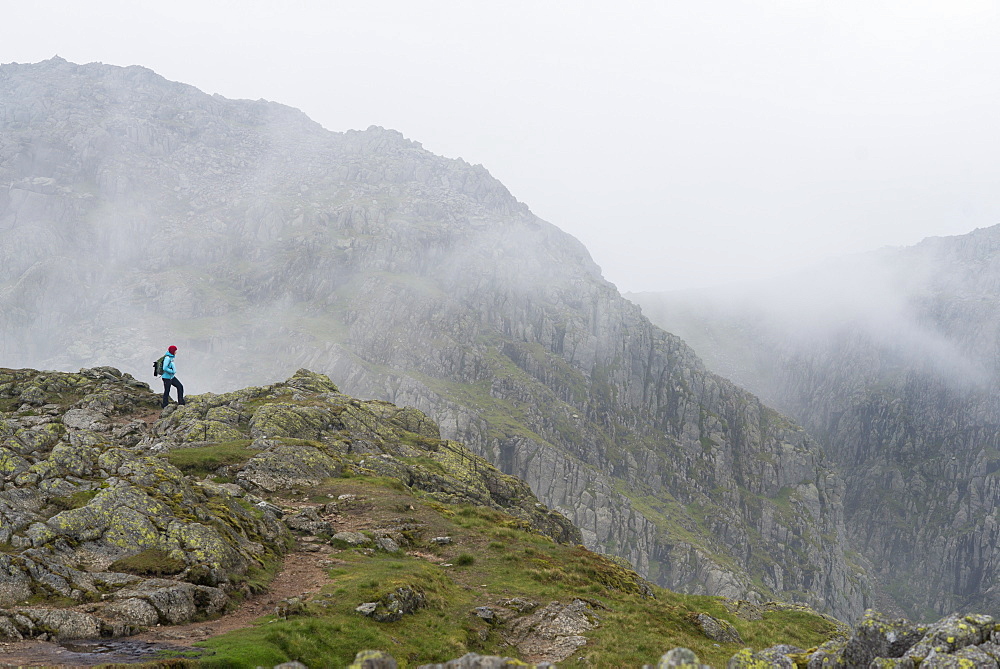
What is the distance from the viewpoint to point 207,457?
44.8m

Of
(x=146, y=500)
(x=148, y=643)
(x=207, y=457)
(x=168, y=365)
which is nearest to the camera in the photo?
(x=148, y=643)

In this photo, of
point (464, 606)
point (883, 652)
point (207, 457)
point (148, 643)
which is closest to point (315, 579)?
point (464, 606)

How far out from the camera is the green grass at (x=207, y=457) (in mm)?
42719

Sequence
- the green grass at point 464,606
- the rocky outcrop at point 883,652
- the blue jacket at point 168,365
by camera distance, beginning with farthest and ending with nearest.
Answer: the blue jacket at point 168,365, the green grass at point 464,606, the rocky outcrop at point 883,652

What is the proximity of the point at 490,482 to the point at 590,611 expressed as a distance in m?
45.4

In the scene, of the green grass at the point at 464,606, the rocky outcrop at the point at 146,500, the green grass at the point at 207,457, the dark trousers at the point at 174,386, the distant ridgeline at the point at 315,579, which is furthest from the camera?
the dark trousers at the point at 174,386

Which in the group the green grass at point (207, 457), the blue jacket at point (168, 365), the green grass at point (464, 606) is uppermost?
the blue jacket at point (168, 365)

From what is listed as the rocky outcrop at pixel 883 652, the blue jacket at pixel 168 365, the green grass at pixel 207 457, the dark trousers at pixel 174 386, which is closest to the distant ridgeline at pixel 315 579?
the rocky outcrop at pixel 883 652

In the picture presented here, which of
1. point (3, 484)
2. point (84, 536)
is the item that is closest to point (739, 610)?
point (84, 536)

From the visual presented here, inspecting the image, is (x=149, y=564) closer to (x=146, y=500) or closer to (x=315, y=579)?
(x=146, y=500)

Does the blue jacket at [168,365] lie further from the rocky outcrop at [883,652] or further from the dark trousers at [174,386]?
the rocky outcrop at [883,652]

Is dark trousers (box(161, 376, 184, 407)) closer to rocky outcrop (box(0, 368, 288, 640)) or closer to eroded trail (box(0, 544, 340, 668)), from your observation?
rocky outcrop (box(0, 368, 288, 640))

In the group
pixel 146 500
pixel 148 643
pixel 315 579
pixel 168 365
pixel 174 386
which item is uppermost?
pixel 168 365

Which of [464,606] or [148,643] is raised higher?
[148,643]
